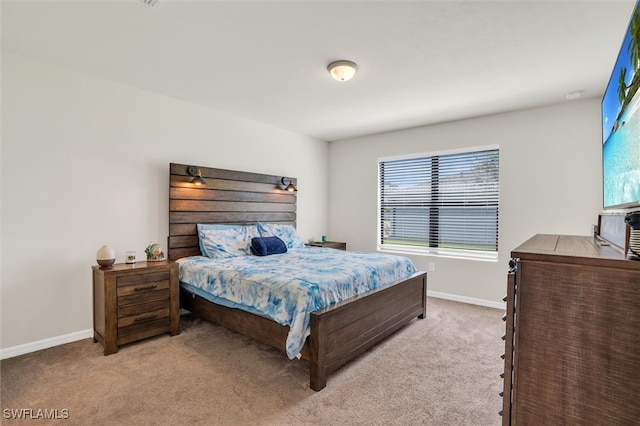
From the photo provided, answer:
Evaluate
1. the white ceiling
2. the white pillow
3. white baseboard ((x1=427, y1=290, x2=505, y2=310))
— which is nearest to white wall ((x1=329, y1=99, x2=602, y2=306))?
white baseboard ((x1=427, y1=290, x2=505, y2=310))

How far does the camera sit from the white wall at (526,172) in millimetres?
3490

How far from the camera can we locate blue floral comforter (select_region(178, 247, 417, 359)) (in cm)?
226

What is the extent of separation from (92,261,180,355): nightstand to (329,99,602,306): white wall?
340 centimetres

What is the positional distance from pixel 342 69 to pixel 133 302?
9.15ft

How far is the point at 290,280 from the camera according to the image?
2.45 metres

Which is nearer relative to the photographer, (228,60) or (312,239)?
(228,60)

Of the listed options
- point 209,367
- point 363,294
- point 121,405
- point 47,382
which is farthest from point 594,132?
point 47,382

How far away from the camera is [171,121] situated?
3635 millimetres

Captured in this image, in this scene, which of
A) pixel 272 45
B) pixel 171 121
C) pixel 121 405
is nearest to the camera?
pixel 121 405

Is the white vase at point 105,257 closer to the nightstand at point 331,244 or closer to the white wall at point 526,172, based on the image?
the nightstand at point 331,244

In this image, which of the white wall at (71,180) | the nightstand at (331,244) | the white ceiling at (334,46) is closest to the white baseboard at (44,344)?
the white wall at (71,180)

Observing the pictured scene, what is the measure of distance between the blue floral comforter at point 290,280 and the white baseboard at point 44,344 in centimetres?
98

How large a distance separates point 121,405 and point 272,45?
2.72 metres

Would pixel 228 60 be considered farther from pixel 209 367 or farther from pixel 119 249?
pixel 209 367
